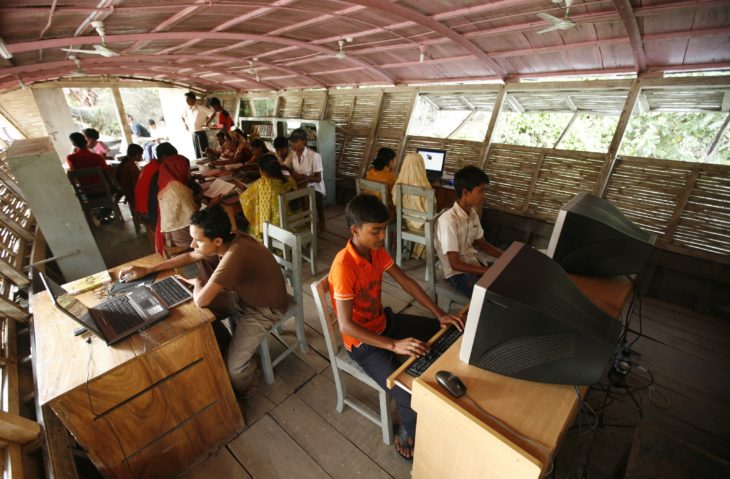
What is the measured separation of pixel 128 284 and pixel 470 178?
2247 mm

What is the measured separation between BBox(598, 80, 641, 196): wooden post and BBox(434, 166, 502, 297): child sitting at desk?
2.33m

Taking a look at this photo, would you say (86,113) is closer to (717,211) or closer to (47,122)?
(47,122)

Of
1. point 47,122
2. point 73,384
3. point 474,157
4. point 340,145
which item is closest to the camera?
point 73,384

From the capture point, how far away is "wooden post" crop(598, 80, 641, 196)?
137 inches

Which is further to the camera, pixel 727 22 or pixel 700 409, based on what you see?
pixel 727 22

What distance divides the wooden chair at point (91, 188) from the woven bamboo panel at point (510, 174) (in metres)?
5.25

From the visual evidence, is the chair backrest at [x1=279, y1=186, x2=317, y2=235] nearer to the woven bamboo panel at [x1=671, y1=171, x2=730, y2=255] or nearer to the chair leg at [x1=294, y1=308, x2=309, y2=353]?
the chair leg at [x1=294, y1=308, x2=309, y2=353]

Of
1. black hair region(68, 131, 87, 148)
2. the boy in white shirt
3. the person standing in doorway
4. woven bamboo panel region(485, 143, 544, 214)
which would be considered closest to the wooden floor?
woven bamboo panel region(485, 143, 544, 214)

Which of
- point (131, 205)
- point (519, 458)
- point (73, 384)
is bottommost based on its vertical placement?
point (131, 205)

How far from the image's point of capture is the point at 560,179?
3.89 metres

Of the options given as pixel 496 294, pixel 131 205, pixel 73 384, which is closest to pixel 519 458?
pixel 496 294

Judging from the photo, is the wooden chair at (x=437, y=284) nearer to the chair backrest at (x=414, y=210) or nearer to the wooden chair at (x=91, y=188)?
the chair backrest at (x=414, y=210)

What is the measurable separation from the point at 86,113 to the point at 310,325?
16856 mm

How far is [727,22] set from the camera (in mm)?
2553
